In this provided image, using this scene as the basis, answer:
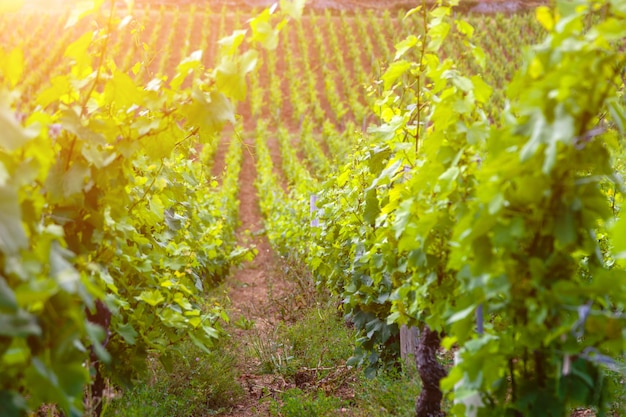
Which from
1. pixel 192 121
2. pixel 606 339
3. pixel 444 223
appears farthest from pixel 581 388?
pixel 192 121

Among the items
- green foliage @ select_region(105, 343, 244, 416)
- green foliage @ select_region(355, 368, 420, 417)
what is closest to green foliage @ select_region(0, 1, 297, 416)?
green foliage @ select_region(105, 343, 244, 416)

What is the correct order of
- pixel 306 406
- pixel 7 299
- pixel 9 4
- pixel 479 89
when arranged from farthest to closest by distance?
pixel 306 406 < pixel 479 89 < pixel 9 4 < pixel 7 299

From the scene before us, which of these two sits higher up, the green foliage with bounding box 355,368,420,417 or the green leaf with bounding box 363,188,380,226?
the green leaf with bounding box 363,188,380,226

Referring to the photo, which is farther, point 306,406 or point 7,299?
point 306,406

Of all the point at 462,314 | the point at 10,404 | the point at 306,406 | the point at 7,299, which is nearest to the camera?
the point at 7,299

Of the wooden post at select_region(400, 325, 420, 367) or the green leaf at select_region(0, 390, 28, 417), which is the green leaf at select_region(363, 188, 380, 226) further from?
the green leaf at select_region(0, 390, 28, 417)

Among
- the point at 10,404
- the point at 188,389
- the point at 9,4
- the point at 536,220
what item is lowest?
the point at 188,389

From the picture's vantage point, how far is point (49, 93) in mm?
2217

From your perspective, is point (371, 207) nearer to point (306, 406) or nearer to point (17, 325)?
point (306, 406)

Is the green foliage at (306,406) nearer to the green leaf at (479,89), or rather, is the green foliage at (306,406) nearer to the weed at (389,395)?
Answer: the weed at (389,395)

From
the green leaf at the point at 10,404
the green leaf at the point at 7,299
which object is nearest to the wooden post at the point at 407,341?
the green leaf at the point at 10,404

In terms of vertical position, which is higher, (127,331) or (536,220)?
(536,220)

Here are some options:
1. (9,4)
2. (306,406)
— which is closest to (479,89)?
(9,4)

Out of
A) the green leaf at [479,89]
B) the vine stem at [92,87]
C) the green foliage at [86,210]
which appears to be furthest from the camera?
the green leaf at [479,89]
